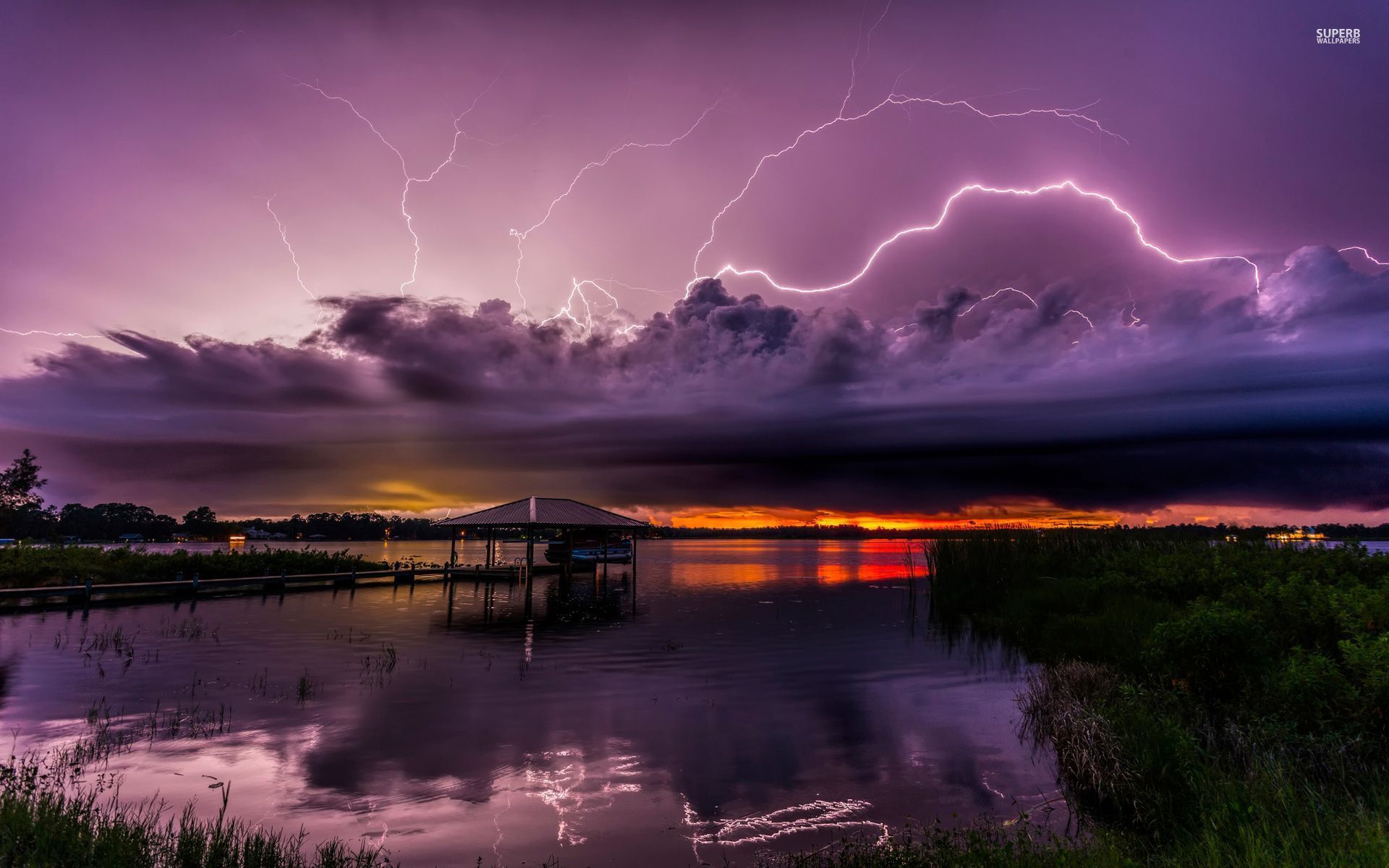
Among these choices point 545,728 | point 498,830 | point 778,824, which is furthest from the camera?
point 545,728

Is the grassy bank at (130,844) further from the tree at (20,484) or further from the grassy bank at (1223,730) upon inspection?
the tree at (20,484)

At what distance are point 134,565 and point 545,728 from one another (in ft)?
145

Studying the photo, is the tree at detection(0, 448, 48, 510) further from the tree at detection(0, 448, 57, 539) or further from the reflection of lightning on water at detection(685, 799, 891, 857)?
the reflection of lightning on water at detection(685, 799, 891, 857)

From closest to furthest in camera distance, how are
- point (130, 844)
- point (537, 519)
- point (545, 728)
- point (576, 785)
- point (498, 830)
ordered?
point (130, 844) → point (498, 830) → point (576, 785) → point (545, 728) → point (537, 519)

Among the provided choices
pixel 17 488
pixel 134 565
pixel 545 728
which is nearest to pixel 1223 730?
pixel 545 728

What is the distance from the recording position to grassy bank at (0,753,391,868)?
21.5ft

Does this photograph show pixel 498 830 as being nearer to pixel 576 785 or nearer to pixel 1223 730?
pixel 576 785

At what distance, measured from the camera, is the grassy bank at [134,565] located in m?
36.2

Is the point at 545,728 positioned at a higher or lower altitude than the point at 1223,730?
lower

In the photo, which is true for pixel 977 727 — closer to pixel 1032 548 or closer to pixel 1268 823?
pixel 1268 823

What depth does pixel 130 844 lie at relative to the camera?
6.92 meters

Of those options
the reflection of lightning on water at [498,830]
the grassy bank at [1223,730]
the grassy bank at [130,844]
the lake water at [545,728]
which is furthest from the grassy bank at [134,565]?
the grassy bank at [1223,730]

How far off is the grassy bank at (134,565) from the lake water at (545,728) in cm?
810

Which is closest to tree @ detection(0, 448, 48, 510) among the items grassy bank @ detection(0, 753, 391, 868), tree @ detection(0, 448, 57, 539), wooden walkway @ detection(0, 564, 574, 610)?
tree @ detection(0, 448, 57, 539)
